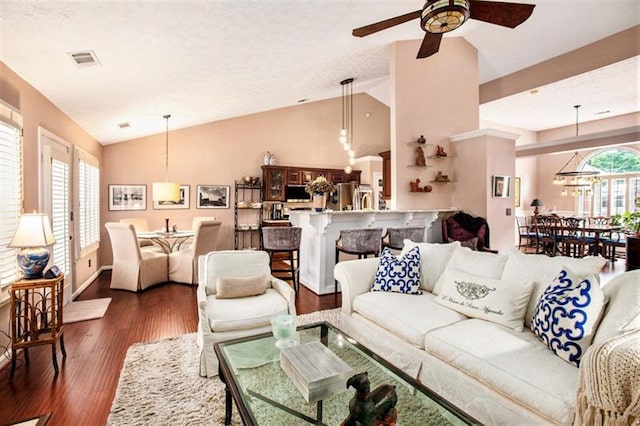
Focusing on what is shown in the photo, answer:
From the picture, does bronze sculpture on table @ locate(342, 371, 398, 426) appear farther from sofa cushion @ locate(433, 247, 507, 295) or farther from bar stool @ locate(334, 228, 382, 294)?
bar stool @ locate(334, 228, 382, 294)

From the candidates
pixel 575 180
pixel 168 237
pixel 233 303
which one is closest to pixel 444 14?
pixel 233 303

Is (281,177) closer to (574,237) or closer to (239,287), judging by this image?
(239,287)

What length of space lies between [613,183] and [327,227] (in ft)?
32.3

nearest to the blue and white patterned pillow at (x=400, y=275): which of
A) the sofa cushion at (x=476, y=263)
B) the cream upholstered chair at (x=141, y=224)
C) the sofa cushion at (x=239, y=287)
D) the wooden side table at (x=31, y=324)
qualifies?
the sofa cushion at (x=476, y=263)

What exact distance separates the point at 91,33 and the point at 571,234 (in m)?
8.95

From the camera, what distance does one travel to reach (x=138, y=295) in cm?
441

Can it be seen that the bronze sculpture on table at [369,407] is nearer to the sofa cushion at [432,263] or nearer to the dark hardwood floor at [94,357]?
the dark hardwood floor at [94,357]

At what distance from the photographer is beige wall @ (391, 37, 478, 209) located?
17.2 ft

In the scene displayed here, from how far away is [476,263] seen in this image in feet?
8.29

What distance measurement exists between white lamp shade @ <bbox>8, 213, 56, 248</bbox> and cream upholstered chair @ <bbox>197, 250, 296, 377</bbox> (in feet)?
3.96

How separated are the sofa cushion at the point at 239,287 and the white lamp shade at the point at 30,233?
1.34 metres

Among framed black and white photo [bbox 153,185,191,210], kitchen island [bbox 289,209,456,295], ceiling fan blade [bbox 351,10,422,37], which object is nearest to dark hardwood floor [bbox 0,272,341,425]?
kitchen island [bbox 289,209,456,295]

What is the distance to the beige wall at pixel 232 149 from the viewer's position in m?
6.28

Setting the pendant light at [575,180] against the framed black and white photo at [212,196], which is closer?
the framed black and white photo at [212,196]
